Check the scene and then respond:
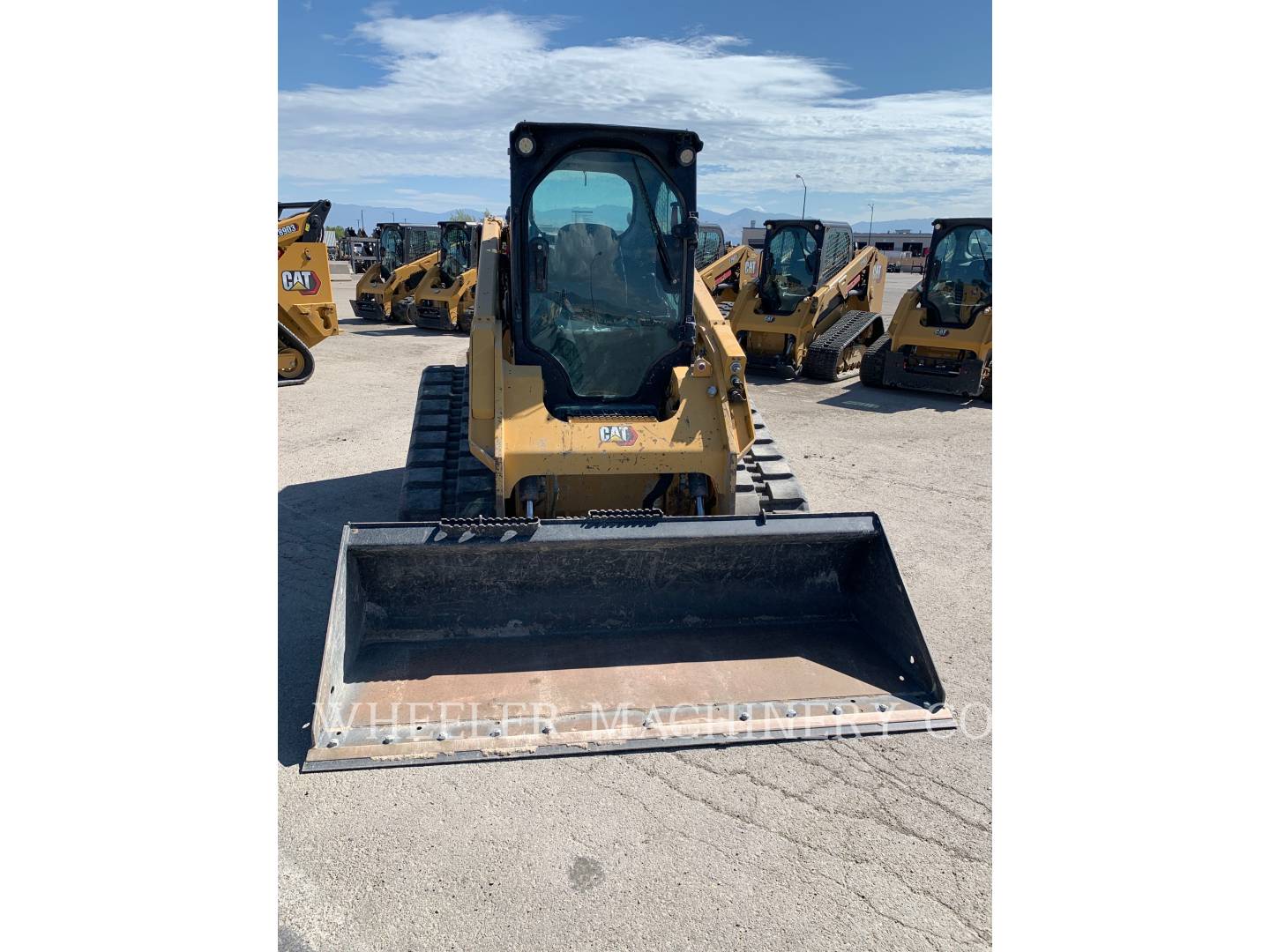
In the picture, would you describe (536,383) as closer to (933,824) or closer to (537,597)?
(537,597)

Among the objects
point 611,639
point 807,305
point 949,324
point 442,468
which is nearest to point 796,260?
point 807,305

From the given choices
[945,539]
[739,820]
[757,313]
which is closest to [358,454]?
[945,539]

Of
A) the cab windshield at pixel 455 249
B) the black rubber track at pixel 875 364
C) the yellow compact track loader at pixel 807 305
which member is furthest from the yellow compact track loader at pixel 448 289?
the black rubber track at pixel 875 364

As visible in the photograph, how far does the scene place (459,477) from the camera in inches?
192

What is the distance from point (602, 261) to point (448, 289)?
523 inches

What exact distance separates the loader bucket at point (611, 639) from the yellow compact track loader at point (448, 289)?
44.5 feet

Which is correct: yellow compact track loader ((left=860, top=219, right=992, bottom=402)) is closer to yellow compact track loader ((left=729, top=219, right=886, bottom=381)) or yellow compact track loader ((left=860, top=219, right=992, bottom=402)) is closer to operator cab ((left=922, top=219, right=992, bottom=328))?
operator cab ((left=922, top=219, right=992, bottom=328))

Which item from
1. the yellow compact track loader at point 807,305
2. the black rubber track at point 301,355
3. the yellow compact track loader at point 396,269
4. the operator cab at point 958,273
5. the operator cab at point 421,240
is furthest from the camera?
the operator cab at point 421,240

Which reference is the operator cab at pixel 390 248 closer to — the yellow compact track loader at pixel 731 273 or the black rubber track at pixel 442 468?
the yellow compact track loader at pixel 731 273

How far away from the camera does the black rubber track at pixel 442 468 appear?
4.63 m

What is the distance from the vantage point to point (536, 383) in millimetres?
4434

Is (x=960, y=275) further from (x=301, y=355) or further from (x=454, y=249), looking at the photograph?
(x=454, y=249)

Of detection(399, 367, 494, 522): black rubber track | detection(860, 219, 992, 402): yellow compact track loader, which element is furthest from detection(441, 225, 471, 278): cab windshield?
detection(399, 367, 494, 522): black rubber track

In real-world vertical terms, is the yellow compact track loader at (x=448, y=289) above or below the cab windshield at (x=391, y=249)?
below
